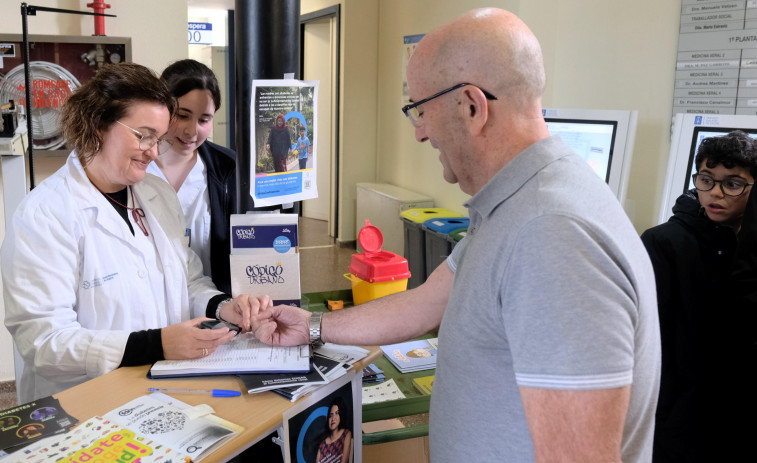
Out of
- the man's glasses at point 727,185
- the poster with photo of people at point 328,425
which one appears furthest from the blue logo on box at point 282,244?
the man's glasses at point 727,185

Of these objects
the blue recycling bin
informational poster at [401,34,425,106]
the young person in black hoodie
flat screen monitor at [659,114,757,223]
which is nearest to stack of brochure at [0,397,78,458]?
the young person in black hoodie

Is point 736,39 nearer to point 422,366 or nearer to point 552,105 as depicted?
point 552,105

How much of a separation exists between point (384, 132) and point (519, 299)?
578 cm

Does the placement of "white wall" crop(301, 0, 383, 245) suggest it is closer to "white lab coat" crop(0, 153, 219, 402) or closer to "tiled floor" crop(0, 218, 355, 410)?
"tiled floor" crop(0, 218, 355, 410)

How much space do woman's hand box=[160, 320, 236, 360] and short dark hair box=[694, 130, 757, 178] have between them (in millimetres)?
1779

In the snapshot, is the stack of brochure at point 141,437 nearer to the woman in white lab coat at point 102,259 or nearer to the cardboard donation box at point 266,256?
the woman in white lab coat at point 102,259

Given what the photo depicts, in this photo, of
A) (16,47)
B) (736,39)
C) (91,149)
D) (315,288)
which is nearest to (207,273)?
(91,149)

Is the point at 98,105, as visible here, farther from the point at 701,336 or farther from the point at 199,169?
the point at 701,336

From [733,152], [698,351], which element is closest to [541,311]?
[698,351]

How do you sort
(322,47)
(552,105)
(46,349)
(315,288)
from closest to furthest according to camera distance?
1. (46,349)
2. (552,105)
3. (315,288)
4. (322,47)

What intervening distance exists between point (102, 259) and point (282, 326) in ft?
1.59

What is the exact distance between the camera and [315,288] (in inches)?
208

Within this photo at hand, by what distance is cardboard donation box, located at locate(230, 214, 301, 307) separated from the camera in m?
1.67

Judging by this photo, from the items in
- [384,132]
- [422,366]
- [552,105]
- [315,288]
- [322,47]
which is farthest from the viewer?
[322,47]
